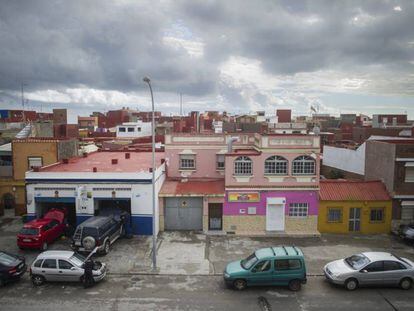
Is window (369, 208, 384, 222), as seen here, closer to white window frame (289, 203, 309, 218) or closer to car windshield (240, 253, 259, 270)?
white window frame (289, 203, 309, 218)

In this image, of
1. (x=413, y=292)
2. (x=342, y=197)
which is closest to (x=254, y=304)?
(x=413, y=292)

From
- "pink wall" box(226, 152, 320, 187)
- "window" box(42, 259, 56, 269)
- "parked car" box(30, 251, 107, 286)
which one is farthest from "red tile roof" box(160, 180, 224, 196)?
"window" box(42, 259, 56, 269)

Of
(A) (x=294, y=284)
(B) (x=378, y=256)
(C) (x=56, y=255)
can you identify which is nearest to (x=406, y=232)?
(B) (x=378, y=256)

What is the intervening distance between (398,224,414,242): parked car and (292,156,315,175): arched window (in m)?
7.42

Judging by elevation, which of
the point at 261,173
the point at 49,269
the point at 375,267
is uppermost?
the point at 261,173

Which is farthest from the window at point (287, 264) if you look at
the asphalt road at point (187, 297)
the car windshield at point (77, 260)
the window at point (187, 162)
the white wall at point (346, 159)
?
the white wall at point (346, 159)

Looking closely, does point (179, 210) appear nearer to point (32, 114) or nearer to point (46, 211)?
point (46, 211)

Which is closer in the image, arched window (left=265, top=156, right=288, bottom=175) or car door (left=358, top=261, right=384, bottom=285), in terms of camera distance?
car door (left=358, top=261, right=384, bottom=285)

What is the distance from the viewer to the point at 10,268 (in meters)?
18.0

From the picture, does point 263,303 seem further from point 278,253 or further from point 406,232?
point 406,232

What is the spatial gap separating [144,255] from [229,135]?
42.2ft

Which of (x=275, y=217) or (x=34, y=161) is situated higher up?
(x=34, y=161)

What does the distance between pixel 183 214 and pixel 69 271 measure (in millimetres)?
10736

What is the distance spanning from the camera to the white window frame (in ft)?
88.0
